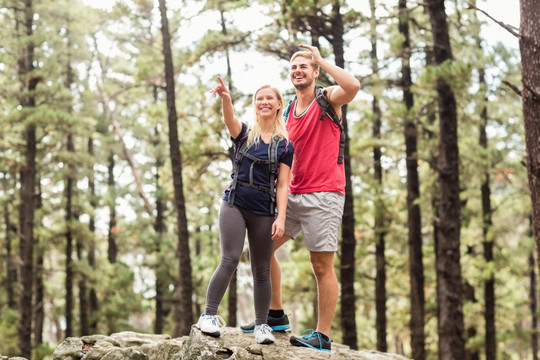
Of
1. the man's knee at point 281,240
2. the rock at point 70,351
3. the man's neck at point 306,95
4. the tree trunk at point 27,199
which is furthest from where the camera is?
the tree trunk at point 27,199

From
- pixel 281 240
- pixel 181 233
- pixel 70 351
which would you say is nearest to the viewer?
pixel 281 240

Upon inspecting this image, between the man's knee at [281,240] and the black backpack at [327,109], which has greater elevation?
the black backpack at [327,109]

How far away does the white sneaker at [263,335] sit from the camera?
14.5 ft

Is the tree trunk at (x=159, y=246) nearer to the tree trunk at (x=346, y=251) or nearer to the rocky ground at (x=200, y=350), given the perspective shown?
the tree trunk at (x=346, y=251)

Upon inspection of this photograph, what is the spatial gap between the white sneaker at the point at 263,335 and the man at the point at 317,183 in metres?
0.21

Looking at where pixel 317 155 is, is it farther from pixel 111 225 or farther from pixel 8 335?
pixel 111 225

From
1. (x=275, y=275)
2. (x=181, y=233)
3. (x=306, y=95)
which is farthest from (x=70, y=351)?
(x=181, y=233)

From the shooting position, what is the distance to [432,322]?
2166 centimetres

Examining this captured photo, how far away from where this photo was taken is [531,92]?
5.25 m

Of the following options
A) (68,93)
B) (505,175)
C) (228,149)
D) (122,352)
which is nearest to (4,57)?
(68,93)

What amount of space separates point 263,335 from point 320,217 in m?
1.14

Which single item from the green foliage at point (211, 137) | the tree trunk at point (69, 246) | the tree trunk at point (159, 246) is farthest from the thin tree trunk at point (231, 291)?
the tree trunk at point (69, 246)

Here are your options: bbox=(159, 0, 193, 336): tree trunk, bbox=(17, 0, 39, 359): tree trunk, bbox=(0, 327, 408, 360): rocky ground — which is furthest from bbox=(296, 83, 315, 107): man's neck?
bbox=(17, 0, 39, 359): tree trunk

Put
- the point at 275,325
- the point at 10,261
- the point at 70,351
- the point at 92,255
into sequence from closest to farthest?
1. the point at 275,325
2. the point at 70,351
3. the point at 92,255
4. the point at 10,261
